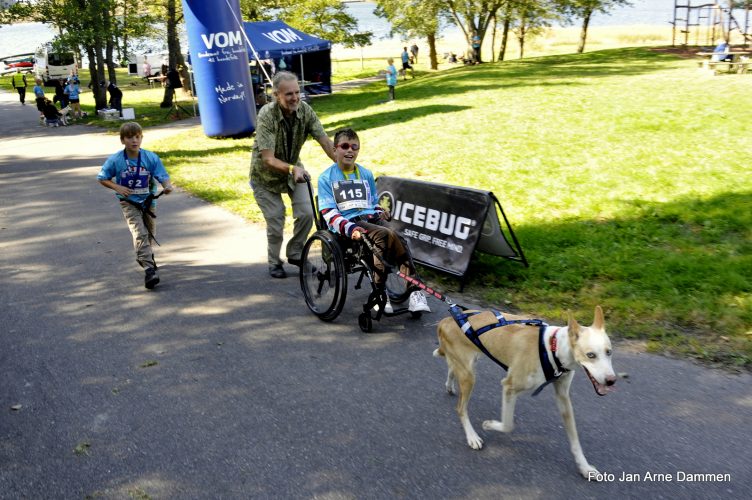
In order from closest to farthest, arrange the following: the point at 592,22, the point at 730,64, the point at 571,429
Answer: the point at 571,429 → the point at 730,64 → the point at 592,22

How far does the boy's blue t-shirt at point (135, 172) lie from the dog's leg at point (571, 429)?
5068mm

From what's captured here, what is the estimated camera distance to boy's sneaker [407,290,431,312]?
577 cm

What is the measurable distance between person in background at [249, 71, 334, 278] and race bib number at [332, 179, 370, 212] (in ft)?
1.57

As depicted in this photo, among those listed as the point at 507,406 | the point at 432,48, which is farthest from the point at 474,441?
the point at 432,48

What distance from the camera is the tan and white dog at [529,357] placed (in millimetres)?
3232

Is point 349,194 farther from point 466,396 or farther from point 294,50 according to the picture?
point 294,50

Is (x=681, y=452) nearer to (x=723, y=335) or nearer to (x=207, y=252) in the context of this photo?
(x=723, y=335)

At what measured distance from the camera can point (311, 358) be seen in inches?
207

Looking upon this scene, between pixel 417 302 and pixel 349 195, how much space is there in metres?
1.13

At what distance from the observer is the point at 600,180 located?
398 inches

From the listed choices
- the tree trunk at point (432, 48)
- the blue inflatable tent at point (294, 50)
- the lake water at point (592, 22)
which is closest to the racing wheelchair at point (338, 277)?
the blue inflatable tent at point (294, 50)

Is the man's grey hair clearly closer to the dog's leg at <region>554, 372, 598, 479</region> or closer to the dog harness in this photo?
the dog harness

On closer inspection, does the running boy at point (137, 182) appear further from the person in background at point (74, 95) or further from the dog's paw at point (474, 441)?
the person in background at point (74, 95)

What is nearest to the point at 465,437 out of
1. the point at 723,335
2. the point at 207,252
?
the point at 723,335
